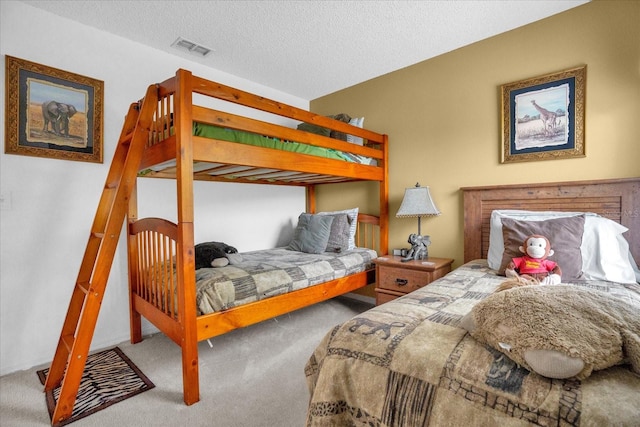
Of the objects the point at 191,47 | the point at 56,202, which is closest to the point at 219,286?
the point at 56,202

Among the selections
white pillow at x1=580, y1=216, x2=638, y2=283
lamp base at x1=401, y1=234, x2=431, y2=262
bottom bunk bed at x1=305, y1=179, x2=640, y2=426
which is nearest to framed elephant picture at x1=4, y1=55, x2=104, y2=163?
bottom bunk bed at x1=305, y1=179, x2=640, y2=426

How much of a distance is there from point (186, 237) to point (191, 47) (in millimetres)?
1865

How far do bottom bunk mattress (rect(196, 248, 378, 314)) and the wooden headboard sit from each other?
37.5 inches

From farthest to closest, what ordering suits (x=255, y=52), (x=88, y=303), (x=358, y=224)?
(x=358, y=224)
(x=255, y=52)
(x=88, y=303)

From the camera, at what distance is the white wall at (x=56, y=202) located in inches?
77.0

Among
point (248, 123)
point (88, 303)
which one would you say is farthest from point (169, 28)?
point (88, 303)

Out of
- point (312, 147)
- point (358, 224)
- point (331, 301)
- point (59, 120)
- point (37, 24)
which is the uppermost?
point (37, 24)

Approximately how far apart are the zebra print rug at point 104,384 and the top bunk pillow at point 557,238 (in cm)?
228

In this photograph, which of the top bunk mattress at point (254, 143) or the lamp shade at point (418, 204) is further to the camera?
the lamp shade at point (418, 204)

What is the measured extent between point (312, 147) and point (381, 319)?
1.51 meters

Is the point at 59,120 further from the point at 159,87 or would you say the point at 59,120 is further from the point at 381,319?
the point at 381,319

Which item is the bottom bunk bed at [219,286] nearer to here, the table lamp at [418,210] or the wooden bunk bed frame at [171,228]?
the wooden bunk bed frame at [171,228]

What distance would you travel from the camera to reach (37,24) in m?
2.02

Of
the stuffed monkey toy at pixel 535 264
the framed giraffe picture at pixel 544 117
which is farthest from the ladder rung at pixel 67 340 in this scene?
the framed giraffe picture at pixel 544 117
